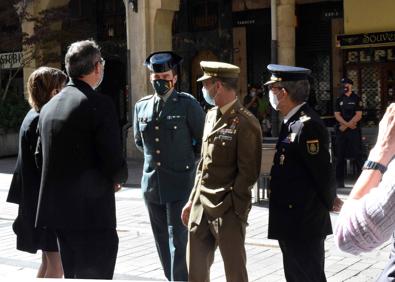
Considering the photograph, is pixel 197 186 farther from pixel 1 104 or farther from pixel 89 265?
pixel 1 104

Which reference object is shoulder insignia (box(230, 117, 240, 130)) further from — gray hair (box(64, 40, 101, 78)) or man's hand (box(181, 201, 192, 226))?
gray hair (box(64, 40, 101, 78))

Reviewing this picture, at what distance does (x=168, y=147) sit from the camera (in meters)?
5.22

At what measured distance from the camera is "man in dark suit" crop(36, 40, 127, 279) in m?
3.95

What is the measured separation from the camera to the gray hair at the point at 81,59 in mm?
4059

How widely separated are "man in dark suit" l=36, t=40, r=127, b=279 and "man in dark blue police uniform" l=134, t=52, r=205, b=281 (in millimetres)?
1135

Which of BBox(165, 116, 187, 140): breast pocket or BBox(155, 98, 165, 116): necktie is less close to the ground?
BBox(155, 98, 165, 116): necktie

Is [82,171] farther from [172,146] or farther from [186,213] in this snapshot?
[172,146]

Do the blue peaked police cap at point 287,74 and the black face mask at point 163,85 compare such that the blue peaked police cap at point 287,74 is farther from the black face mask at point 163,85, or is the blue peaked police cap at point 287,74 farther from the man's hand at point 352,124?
the man's hand at point 352,124

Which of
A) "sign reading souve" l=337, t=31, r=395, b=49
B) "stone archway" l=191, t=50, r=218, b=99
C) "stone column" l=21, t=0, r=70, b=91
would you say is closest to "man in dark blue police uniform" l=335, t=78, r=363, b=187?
"sign reading souve" l=337, t=31, r=395, b=49

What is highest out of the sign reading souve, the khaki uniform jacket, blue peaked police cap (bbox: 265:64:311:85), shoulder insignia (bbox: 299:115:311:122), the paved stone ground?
the sign reading souve

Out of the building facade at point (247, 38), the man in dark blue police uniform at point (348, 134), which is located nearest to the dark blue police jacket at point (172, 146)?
the man in dark blue police uniform at point (348, 134)

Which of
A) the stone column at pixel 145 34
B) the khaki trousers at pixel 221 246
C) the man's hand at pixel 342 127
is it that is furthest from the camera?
the stone column at pixel 145 34

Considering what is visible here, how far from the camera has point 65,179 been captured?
13.1ft

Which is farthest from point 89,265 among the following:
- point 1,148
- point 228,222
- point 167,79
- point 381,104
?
point 1,148
